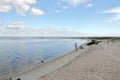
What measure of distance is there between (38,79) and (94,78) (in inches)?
228

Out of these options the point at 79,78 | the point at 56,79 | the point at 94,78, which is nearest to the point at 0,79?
the point at 56,79

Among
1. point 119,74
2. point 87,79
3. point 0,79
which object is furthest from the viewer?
point 0,79

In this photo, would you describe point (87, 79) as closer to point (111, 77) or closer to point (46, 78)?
point (111, 77)

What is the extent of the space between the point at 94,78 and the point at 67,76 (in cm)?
291

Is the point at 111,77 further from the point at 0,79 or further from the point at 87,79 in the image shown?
the point at 0,79

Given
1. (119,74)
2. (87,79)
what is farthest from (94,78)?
(119,74)

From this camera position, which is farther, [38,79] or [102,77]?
[38,79]

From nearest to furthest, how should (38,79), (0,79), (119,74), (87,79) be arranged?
(87,79), (119,74), (38,79), (0,79)

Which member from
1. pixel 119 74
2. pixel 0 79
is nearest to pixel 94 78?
pixel 119 74

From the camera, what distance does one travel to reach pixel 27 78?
20984mm

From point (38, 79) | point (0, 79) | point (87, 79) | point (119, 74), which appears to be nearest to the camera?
point (87, 79)

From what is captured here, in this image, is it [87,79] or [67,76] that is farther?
[67,76]

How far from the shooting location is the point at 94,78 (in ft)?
59.0

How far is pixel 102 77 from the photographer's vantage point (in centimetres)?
1823
